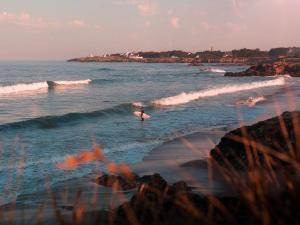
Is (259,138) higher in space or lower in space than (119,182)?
higher

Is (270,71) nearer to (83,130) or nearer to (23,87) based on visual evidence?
(23,87)

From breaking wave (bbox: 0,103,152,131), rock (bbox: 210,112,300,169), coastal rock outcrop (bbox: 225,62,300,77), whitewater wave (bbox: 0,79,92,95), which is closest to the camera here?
rock (bbox: 210,112,300,169)

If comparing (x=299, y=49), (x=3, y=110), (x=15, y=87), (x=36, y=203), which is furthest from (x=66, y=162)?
(x=299, y=49)

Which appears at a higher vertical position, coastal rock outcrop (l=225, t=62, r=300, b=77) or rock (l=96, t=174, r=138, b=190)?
rock (l=96, t=174, r=138, b=190)

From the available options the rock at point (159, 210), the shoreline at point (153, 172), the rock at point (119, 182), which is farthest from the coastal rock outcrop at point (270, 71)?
the rock at point (159, 210)

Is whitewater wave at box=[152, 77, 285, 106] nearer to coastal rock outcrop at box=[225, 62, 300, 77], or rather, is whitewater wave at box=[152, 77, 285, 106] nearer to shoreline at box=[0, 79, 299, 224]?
shoreline at box=[0, 79, 299, 224]

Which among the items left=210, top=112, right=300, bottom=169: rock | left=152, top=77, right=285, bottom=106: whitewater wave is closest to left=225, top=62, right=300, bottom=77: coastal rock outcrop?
left=152, top=77, right=285, bottom=106: whitewater wave

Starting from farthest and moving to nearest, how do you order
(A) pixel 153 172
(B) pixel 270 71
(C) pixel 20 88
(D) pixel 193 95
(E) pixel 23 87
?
(B) pixel 270 71, (E) pixel 23 87, (C) pixel 20 88, (D) pixel 193 95, (A) pixel 153 172

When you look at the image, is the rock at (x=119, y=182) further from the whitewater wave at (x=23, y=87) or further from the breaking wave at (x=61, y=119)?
the whitewater wave at (x=23, y=87)

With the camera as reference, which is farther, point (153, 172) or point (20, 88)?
point (20, 88)

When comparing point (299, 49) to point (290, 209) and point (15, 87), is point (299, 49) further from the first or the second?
point (290, 209)

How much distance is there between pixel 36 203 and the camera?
8.15 metres

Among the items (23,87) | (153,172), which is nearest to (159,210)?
(153,172)

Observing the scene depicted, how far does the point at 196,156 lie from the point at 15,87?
3234 cm
